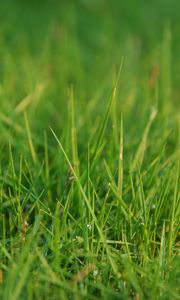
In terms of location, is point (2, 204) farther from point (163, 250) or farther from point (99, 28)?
point (99, 28)

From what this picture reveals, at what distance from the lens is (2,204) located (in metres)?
1.57

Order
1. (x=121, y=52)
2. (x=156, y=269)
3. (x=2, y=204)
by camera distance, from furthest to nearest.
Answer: (x=121, y=52) < (x=2, y=204) < (x=156, y=269)

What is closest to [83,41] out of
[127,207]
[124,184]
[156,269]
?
[124,184]

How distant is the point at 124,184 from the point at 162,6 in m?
1.51

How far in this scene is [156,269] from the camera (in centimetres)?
136

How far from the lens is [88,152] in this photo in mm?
1473

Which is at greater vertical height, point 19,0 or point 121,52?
point 19,0

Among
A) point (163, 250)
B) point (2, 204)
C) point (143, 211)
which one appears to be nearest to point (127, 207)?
point (143, 211)

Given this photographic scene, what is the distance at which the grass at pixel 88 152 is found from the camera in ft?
4.51

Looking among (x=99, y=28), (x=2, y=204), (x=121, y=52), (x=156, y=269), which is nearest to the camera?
(x=156, y=269)

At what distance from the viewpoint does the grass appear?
137cm

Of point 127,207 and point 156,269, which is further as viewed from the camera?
point 127,207

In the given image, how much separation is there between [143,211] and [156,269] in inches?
6.8

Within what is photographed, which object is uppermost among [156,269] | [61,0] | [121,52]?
[61,0]
